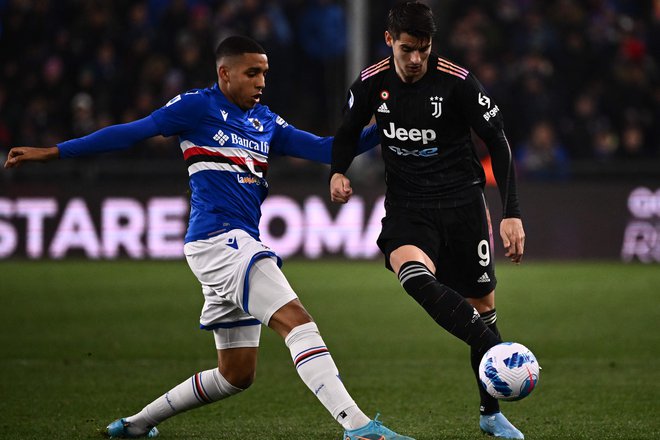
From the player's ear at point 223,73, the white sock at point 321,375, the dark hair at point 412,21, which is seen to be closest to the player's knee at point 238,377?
the white sock at point 321,375

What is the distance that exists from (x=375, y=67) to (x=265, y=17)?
11.8m

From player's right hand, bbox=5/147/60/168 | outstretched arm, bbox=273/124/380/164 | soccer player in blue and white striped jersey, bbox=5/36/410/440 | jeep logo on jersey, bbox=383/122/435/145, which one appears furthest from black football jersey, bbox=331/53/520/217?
player's right hand, bbox=5/147/60/168

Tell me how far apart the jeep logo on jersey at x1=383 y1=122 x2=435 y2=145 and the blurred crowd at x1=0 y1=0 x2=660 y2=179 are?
1143 centimetres

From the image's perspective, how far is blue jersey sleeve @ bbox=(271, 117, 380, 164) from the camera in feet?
19.9

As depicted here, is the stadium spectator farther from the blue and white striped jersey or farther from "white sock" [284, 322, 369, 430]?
"white sock" [284, 322, 369, 430]

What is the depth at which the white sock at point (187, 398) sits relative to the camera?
5781mm

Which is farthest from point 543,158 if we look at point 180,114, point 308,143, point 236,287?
point 236,287

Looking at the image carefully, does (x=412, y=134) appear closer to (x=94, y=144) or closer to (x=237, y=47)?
(x=237, y=47)

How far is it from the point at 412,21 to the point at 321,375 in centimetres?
178

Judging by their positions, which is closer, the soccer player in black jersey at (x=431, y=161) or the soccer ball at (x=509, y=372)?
the soccer ball at (x=509, y=372)

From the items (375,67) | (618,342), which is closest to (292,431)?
(375,67)

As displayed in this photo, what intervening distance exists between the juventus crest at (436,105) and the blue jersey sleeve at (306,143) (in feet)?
1.48

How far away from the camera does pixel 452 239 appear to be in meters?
5.87

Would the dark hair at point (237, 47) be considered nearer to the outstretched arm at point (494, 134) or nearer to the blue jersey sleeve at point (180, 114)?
the blue jersey sleeve at point (180, 114)
